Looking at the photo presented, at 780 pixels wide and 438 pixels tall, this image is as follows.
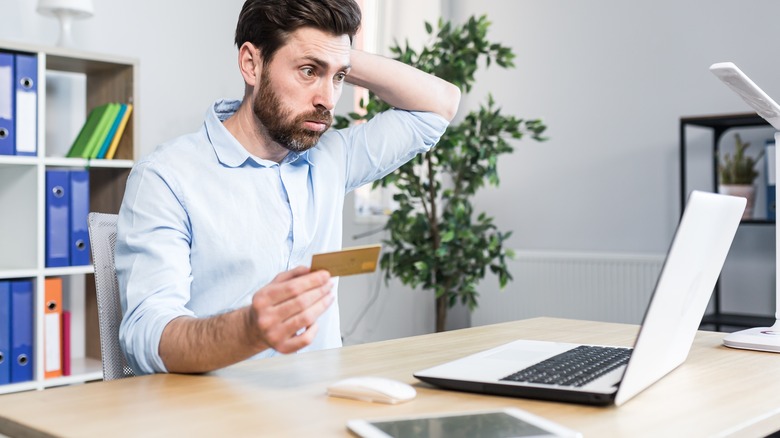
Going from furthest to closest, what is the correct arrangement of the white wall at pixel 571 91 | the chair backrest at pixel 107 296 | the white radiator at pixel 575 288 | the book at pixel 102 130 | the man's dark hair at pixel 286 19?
the white radiator at pixel 575 288 → the white wall at pixel 571 91 → the book at pixel 102 130 → the man's dark hair at pixel 286 19 → the chair backrest at pixel 107 296

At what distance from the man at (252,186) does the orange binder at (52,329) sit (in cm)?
132

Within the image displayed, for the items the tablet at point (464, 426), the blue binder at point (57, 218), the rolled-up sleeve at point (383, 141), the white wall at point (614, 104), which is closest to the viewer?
the tablet at point (464, 426)

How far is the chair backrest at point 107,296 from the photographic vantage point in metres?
1.32

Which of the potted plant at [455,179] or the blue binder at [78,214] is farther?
the potted plant at [455,179]

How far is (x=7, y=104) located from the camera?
2.54 m

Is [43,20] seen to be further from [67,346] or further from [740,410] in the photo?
[740,410]

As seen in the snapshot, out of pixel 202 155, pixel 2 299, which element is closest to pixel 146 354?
pixel 202 155

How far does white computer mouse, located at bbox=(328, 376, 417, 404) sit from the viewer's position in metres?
0.93

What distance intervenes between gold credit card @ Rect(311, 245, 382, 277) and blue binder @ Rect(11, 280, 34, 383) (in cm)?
198

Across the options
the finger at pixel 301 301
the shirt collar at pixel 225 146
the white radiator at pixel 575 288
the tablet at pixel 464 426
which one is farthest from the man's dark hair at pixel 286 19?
the white radiator at pixel 575 288

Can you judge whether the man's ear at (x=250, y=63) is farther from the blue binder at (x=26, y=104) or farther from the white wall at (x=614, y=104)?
the white wall at (x=614, y=104)

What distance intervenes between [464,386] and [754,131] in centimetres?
327

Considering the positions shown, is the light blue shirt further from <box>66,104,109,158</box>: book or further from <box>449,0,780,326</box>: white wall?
<box>449,0,780,326</box>: white wall

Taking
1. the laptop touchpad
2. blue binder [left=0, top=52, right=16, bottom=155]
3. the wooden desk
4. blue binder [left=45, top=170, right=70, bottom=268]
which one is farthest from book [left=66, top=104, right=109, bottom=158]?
the laptop touchpad
